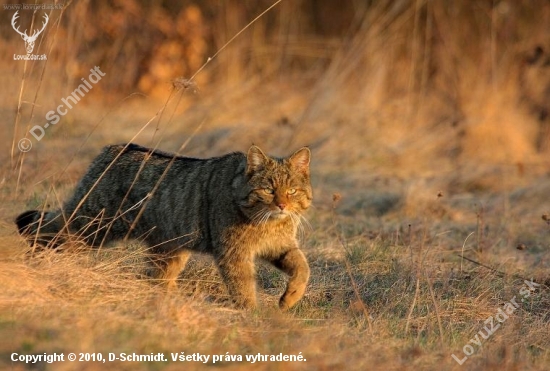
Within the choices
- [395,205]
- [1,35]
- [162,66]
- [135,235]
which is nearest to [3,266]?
[135,235]

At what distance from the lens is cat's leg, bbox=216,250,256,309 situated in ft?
17.2

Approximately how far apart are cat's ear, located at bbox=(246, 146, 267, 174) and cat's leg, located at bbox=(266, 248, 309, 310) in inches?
22.5

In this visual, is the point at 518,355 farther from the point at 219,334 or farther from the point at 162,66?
the point at 162,66

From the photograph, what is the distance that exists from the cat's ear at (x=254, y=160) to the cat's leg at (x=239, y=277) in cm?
56

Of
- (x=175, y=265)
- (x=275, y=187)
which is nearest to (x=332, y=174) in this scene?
(x=175, y=265)

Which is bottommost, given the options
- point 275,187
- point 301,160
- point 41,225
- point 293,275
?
point 293,275

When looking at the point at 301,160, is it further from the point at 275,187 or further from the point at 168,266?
the point at 168,266

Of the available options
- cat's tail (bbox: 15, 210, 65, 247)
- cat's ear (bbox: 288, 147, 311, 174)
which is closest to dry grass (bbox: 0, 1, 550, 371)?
cat's tail (bbox: 15, 210, 65, 247)

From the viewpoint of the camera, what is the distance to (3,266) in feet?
15.4

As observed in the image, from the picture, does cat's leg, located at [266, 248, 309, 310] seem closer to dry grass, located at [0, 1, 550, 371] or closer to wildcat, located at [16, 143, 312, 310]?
wildcat, located at [16, 143, 312, 310]

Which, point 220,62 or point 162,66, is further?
point 162,66

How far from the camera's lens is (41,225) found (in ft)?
18.7

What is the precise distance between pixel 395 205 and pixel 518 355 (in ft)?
13.3

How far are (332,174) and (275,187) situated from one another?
15.0ft
